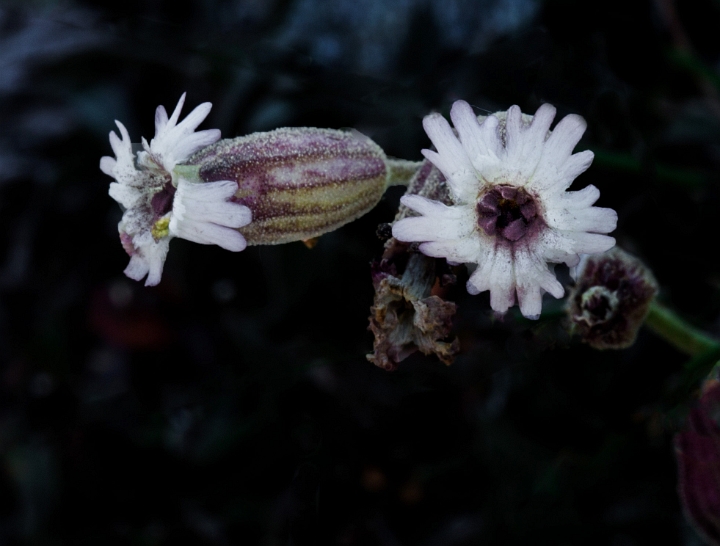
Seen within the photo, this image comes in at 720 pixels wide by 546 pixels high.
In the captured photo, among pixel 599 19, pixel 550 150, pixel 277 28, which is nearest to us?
pixel 550 150

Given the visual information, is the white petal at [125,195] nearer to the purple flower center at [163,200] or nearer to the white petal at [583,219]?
the purple flower center at [163,200]

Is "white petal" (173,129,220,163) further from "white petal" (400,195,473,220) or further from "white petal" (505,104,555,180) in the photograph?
"white petal" (505,104,555,180)

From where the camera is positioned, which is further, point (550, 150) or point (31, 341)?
point (31, 341)

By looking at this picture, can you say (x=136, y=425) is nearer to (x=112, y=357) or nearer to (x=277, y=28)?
(x=112, y=357)

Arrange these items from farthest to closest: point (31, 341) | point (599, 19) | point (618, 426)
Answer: point (31, 341), point (599, 19), point (618, 426)

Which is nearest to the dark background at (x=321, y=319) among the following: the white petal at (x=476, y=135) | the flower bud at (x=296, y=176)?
the flower bud at (x=296, y=176)

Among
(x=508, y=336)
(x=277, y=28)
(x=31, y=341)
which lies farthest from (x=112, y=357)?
(x=508, y=336)
